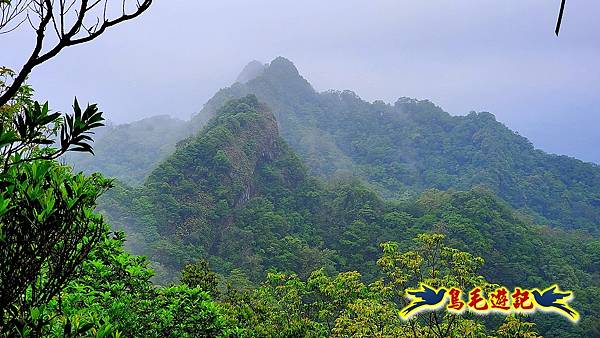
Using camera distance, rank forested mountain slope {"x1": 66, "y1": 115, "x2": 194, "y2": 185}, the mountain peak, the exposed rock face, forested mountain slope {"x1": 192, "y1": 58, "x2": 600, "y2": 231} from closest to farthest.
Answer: the exposed rock face < forested mountain slope {"x1": 192, "y1": 58, "x2": 600, "y2": 231} < forested mountain slope {"x1": 66, "y1": 115, "x2": 194, "y2": 185} < the mountain peak

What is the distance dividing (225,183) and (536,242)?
73.9 feet

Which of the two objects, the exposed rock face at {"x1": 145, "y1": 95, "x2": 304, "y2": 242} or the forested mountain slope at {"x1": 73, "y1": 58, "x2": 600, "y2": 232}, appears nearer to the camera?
the exposed rock face at {"x1": 145, "y1": 95, "x2": 304, "y2": 242}

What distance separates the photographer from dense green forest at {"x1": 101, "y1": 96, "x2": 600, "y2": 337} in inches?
1044

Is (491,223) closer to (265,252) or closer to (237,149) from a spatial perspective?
(265,252)

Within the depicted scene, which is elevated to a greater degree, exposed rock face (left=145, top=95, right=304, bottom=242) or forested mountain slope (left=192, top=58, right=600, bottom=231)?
forested mountain slope (left=192, top=58, right=600, bottom=231)

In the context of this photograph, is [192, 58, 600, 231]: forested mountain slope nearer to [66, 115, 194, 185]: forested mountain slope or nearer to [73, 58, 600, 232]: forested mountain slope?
[73, 58, 600, 232]: forested mountain slope

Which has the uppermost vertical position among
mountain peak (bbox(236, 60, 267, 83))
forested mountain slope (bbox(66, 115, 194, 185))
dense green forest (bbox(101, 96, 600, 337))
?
mountain peak (bbox(236, 60, 267, 83))

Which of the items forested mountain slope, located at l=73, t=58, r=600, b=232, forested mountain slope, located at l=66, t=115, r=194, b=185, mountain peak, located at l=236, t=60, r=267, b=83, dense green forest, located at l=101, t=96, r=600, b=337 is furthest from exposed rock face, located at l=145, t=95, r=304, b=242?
mountain peak, located at l=236, t=60, r=267, b=83

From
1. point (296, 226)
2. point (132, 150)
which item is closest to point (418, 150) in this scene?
point (296, 226)

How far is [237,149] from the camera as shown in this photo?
1506 inches

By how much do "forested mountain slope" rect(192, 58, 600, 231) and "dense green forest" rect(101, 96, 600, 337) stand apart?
1780 centimetres

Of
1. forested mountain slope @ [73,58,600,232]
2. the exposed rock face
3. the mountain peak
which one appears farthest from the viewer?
the mountain peak

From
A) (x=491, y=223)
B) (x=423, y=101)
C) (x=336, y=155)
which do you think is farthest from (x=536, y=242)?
(x=423, y=101)

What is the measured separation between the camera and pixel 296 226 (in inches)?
1326
